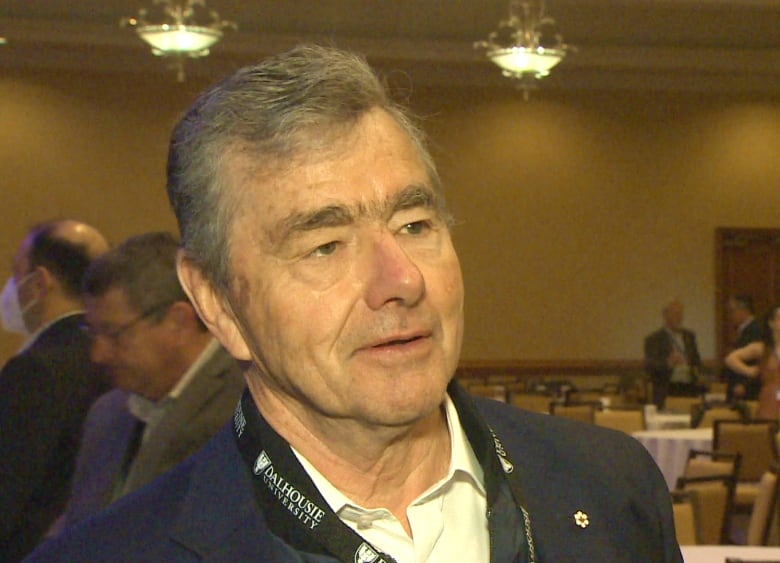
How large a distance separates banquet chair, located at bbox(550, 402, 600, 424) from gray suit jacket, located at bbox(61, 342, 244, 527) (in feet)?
23.2

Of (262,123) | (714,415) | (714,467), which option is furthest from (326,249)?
(714,415)

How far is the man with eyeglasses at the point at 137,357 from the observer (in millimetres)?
3178

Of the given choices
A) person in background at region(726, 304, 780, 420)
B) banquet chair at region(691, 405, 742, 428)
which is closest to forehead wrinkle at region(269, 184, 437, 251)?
person in background at region(726, 304, 780, 420)

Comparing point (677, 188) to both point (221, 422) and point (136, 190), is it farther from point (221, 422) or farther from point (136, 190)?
point (221, 422)

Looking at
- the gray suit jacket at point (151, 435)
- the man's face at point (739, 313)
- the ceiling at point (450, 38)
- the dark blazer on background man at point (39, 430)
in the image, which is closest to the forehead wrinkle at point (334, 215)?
the gray suit jacket at point (151, 435)

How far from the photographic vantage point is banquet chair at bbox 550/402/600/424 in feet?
34.1

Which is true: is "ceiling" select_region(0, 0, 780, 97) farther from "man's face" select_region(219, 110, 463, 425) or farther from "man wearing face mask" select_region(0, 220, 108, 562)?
"man's face" select_region(219, 110, 463, 425)

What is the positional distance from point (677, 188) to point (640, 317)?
1.85 metres

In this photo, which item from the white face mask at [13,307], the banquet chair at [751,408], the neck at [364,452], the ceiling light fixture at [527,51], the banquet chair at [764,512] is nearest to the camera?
the neck at [364,452]

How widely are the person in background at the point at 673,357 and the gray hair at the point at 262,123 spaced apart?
46.9 feet

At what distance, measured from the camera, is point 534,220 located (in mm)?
17547

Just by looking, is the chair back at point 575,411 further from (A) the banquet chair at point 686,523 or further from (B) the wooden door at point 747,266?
(B) the wooden door at point 747,266

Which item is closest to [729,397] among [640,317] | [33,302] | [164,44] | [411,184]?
[640,317]

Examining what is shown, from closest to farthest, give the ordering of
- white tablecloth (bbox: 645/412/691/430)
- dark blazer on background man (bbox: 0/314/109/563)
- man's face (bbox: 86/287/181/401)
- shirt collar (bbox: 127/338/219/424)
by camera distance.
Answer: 1. shirt collar (bbox: 127/338/219/424)
2. man's face (bbox: 86/287/181/401)
3. dark blazer on background man (bbox: 0/314/109/563)
4. white tablecloth (bbox: 645/412/691/430)
